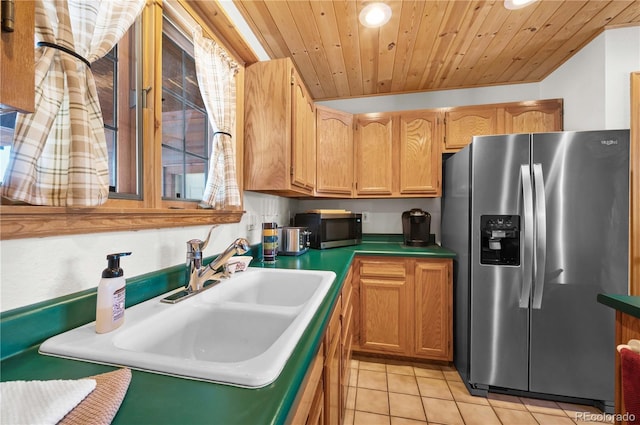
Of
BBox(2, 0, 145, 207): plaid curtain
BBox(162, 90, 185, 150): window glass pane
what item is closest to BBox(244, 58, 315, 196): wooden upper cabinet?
BBox(162, 90, 185, 150): window glass pane

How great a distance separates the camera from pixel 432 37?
1881mm

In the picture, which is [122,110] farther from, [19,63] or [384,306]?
[384,306]

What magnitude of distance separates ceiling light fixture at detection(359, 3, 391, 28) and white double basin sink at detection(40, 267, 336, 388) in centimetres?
159

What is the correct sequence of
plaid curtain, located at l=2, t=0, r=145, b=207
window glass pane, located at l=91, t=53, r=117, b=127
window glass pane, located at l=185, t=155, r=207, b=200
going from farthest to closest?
window glass pane, located at l=185, t=155, r=207, b=200 < window glass pane, located at l=91, t=53, r=117, b=127 < plaid curtain, located at l=2, t=0, r=145, b=207

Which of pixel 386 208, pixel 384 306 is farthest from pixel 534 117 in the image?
pixel 384 306

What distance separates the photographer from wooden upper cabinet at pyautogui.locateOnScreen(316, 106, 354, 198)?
92.4 inches

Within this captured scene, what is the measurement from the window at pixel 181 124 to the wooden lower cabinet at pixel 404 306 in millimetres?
1396

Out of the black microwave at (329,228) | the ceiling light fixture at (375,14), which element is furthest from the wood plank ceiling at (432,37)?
the black microwave at (329,228)

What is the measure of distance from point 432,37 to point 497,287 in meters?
1.80

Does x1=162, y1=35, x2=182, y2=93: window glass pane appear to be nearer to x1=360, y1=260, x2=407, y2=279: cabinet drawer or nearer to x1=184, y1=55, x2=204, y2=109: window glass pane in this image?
x1=184, y1=55, x2=204, y2=109: window glass pane

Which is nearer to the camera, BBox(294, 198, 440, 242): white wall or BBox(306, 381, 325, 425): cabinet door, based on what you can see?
BBox(306, 381, 325, 425): cabinet door

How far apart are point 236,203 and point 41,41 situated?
855mm

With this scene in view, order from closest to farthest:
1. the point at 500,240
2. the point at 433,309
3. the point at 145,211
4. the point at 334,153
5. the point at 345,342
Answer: the point at 145,211, the point at 345,342, the point at 500,240, the point at 433,309, the point at 334,153

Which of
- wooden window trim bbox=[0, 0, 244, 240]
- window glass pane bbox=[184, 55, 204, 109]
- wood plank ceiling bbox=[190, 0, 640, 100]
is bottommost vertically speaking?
wooden window trim bbox=[0, 0, 244, 240]
